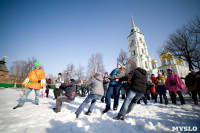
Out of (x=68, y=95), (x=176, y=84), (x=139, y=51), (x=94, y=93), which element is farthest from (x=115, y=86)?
(x=139, y=51)

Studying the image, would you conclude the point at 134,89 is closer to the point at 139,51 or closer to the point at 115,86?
the point at 115,86

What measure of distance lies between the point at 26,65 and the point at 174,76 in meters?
29.7

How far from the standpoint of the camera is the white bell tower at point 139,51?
42.3 meters

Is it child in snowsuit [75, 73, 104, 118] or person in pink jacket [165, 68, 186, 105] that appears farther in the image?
person in pink jacket [165, 68, 186, 105]

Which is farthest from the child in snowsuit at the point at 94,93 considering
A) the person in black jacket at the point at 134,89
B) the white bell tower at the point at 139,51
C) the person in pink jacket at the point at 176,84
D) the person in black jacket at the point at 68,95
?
the white bell tower at the point at 139,51

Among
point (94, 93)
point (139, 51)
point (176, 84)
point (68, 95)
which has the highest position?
point (139, 51)

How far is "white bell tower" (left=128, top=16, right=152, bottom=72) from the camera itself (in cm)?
4231

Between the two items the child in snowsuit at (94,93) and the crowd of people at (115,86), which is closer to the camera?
the crowd of people at (115,86)

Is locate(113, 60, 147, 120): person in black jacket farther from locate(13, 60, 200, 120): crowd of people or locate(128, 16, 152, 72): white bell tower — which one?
locate(128, 16, 152, 72): white bell tower

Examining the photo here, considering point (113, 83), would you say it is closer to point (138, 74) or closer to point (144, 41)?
point (138, 74)

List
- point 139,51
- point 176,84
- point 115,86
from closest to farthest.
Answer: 1. point 115,86
2. point 176,84
3. point 139,51

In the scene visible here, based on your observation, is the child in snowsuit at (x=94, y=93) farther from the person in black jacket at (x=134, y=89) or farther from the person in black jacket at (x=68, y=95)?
the person in black jacket at (x=134, y=89)

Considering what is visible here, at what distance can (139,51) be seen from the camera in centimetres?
4409

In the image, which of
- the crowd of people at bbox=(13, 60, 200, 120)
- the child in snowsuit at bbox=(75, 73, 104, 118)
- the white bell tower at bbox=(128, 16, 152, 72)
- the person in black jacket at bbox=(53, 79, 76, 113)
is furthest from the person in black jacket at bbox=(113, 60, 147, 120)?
the white bell tower at bbox=(128, 16, 152, 72)
